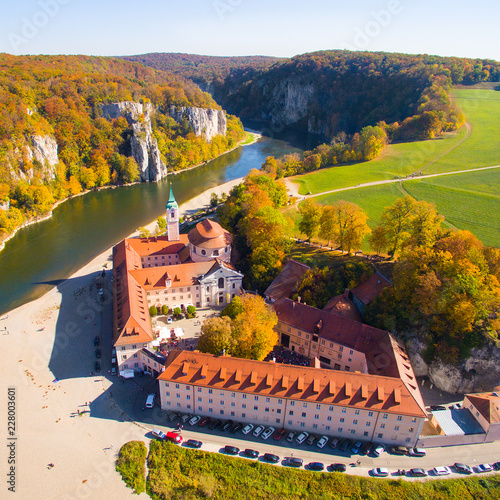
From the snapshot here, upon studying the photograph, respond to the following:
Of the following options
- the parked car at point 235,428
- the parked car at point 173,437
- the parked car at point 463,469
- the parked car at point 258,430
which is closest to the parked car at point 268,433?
the parked car at point 258,430

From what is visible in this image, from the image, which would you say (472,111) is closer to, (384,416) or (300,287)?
(300,287)

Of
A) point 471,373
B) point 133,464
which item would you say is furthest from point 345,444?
point 133,464

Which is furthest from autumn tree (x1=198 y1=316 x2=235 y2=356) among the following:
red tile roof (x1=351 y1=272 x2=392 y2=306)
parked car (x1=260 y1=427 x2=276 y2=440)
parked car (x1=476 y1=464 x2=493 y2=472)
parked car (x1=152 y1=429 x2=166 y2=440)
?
parked car (x1=476 y1=464 x2=493 y2=472)

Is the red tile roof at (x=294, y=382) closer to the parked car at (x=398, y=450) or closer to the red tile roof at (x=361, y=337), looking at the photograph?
the red tile roof at (x=361, y=337)

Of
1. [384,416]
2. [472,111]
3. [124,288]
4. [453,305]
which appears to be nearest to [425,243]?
[453,305]

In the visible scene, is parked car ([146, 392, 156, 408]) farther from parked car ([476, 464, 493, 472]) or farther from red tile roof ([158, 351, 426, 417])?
parked car ([476, 464, 493, 472])

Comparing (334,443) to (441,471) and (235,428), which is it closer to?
(441,471)

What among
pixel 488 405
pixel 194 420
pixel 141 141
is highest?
pixel 141 141
